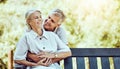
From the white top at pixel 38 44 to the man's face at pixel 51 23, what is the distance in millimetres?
52

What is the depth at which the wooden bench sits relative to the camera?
237cm

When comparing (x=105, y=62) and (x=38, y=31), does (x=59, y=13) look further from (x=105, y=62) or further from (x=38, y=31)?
(x=105, y=62)

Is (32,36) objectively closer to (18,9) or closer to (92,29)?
(18,9)

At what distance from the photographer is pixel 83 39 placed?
248 cm

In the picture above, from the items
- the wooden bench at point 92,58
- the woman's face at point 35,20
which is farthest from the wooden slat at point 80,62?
the woman's face at point 35,20

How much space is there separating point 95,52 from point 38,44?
1.38 feet

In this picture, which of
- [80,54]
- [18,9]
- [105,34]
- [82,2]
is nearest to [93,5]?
[82,2]

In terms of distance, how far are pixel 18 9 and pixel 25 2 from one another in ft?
0.25

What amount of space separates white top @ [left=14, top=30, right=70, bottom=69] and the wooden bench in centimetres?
8

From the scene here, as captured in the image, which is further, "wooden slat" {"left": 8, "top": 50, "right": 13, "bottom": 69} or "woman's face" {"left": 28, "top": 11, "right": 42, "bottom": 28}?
"woman's face" {"left": 28, "top": 11, "right": 42, "bottom": 28}

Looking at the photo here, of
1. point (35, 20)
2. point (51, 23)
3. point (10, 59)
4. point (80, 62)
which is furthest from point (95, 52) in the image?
point (10, 59)

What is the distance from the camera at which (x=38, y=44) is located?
2.32 meters

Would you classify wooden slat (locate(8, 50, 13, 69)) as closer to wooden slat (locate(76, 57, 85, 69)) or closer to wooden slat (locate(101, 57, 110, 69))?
wooden slat (locate(76, 57, 85, 69))

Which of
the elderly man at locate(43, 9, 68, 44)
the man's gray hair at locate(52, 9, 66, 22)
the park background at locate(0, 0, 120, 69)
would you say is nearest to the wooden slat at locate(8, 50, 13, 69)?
the park background at locate(0, 0, 120, 69)
